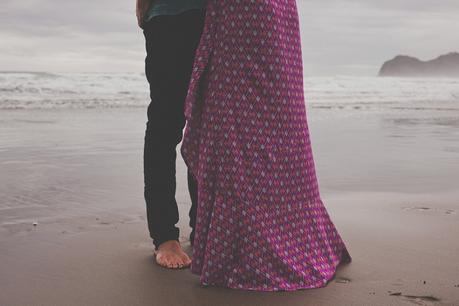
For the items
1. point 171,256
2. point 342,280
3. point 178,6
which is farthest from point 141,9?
point 342,280

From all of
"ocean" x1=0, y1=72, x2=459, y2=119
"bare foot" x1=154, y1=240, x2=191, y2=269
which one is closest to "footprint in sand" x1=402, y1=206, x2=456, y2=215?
Answer: "bare foot" x1=154, y1=240, x2=191, y2=269

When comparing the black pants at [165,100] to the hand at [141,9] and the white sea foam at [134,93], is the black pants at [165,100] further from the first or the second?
the white sea foam at [134,93]

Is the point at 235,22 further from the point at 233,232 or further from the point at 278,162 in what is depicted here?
the point at 233,232

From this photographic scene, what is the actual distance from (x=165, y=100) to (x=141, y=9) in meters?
0.40

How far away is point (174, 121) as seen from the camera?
2.38 metres

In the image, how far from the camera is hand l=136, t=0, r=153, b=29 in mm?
2389

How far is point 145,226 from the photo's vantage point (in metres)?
3.01

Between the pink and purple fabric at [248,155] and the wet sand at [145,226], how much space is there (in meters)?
0.11

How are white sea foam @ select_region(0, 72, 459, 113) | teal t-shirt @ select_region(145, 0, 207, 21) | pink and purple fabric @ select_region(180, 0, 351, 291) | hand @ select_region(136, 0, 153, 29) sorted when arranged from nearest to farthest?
pink and purple fabric @ select_region(180, 0, 351, 291)
teal t-shirt @ select_region(145, 0, 207, 21)
hand @ select_region(136, 0, 153, 29)
white sea foam @ select_region(0, 72, 459, 113)

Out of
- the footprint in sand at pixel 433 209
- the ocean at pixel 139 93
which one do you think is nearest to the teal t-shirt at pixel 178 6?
the footprint in sand at pixel 433 209

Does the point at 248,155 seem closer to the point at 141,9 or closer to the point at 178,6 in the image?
the point at 178,6

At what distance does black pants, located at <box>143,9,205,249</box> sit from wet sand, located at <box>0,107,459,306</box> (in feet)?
0.74

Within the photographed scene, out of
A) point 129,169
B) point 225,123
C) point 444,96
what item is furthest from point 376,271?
point 444,96

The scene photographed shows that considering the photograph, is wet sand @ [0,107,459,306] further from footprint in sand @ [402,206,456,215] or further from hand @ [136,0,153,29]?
hand @ [136,0,153,29]
